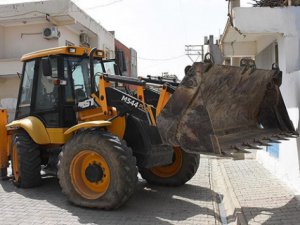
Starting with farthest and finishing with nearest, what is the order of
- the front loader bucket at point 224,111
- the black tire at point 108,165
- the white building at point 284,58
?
1. the white building at point 284,58
2. the black tire at point 108,165
3. the front loader bucket at point 224,111

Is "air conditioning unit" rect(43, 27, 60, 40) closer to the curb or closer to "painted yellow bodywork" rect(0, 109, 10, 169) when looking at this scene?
"painted yellow bodywork" rect(0, 109, 10, 169)

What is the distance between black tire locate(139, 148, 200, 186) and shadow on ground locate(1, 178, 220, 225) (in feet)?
0.45

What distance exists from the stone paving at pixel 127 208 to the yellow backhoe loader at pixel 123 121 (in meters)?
0.23

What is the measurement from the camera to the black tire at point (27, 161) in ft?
26.6

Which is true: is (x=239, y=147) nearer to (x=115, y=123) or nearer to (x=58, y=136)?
(x=115, y=123)

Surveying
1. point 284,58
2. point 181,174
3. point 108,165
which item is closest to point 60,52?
point 108,165

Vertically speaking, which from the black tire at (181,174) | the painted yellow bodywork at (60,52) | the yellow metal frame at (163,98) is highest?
the painted yellow bodywork at (60,52)

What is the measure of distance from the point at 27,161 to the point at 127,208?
2.30 m

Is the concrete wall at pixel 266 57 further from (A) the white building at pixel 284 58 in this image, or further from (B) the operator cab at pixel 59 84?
(B) the operator cab at pixel 59 84

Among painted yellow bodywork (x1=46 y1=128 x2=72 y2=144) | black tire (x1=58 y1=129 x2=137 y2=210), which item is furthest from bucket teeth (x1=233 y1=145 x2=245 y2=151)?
painted yellow bodywork (x1=46 y1=128 x2=72 y2=144)

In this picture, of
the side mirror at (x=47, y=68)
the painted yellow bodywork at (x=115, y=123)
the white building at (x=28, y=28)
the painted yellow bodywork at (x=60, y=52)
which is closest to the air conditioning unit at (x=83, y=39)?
the white building at (x=28, y=28)

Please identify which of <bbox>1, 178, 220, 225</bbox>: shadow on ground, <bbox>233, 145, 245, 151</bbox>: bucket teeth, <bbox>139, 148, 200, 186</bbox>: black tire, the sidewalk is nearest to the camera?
<bbox>233, 145, 245, 151</bbox>: bucket teeth

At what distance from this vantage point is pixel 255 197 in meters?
7.08

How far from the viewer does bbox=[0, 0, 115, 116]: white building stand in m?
19.7
